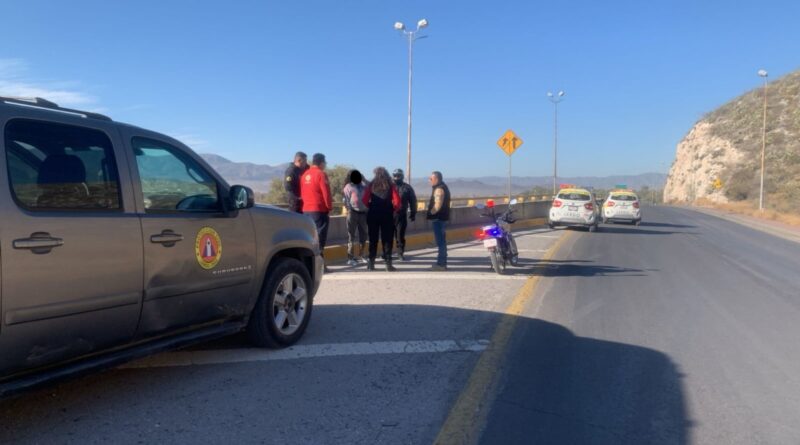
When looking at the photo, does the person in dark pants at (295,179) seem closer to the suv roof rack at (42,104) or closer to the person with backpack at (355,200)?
the person with backpack at (355,200)

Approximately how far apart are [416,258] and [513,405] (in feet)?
28.0

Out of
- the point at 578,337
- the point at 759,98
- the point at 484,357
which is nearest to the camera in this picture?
the point at 484,357

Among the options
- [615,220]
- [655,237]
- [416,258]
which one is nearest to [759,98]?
[615,220]

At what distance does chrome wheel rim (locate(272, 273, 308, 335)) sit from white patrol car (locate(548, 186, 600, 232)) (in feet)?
56.5

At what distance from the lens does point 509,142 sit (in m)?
22.7

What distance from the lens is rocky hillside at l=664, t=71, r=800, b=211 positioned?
55.1 m

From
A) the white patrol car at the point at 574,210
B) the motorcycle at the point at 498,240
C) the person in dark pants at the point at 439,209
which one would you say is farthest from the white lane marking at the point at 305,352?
the white patrol car at the point at 574,210

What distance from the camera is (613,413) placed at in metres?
4.36

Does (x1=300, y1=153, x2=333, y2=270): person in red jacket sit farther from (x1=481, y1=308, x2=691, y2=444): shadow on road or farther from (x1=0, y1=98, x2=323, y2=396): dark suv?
(x1=481, y1=308, x2=691, y2=444): shadow on road

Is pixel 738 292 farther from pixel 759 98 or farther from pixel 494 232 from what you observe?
pixel 759 98

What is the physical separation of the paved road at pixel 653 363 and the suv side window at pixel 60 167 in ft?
9.55

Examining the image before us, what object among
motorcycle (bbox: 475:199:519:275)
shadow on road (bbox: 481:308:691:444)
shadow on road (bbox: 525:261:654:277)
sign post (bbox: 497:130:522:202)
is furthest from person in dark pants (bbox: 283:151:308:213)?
sign post (bbox: 497:130:522:202)

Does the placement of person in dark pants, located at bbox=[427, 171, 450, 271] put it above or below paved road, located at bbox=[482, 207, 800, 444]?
above

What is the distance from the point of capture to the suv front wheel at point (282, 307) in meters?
5.50
